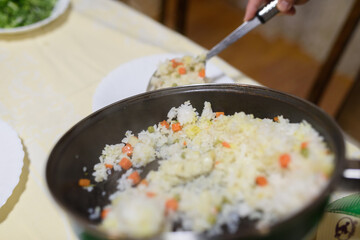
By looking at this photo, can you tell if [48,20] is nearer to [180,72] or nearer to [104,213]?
[180,72]

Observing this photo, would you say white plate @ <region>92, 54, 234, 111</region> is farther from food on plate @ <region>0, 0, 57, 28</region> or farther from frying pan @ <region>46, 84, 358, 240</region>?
food on plate @ <region>0, 0, 57, 28</region>

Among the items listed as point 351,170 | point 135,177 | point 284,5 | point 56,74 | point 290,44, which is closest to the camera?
point 351,170

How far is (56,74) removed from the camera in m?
1.30

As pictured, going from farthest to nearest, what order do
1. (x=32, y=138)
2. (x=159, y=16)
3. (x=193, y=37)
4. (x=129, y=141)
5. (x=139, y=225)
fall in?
(x=193, y=37)
(x=159, y=16)
(x=32, y=138)
(x=129, y=141)
(x=139, y=225)

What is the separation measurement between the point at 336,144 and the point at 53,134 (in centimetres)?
85

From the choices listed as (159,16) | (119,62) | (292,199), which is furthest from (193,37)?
(292,199)

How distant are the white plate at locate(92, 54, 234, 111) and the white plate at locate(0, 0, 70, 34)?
49cm

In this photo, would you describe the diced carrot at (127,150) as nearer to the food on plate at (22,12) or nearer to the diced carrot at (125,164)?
the diced carrot at (125,164)

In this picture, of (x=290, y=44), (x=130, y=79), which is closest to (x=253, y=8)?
(x=130, y=79)

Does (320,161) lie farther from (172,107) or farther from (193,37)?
(193,37)

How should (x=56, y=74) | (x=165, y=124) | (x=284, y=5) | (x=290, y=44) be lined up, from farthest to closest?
(x=290, y=44)
(x=56, y=74)
(x=284, y=5)
(x=165, y=124)

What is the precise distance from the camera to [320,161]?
599mm

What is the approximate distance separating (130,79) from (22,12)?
70 centimetres

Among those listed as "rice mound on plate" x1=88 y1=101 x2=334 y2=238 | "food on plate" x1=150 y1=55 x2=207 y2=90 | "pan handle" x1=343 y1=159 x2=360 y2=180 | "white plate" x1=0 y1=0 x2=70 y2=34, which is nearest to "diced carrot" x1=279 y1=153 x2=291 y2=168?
"rice mound on plate" x1=88 y1=101 x2=334 y2=238
